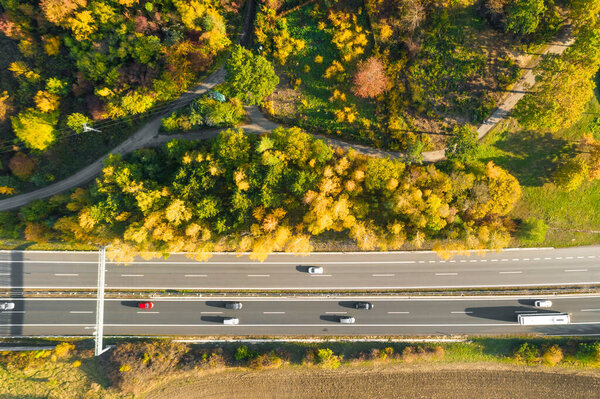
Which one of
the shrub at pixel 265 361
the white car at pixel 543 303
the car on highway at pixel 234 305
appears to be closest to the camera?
the shrub at pixel 265 361

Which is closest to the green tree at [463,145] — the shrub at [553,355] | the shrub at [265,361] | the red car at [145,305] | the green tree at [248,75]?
the green tree at [248,75]

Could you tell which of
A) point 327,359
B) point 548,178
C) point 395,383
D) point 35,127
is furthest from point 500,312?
point 35,127

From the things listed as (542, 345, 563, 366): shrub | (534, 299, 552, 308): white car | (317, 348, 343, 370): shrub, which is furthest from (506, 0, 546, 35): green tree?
(317, 348, 343, 370): shrub

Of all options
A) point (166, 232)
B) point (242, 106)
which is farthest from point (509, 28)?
point (166, 232)

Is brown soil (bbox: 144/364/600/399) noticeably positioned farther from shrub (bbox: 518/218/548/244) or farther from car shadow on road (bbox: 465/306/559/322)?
shrub (bbox: 518/218/548/244)

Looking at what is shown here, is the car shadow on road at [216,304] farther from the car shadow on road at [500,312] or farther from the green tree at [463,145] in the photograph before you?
the green tree at [463,145]

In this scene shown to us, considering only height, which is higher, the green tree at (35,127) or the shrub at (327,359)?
the green tree at (35,127)
